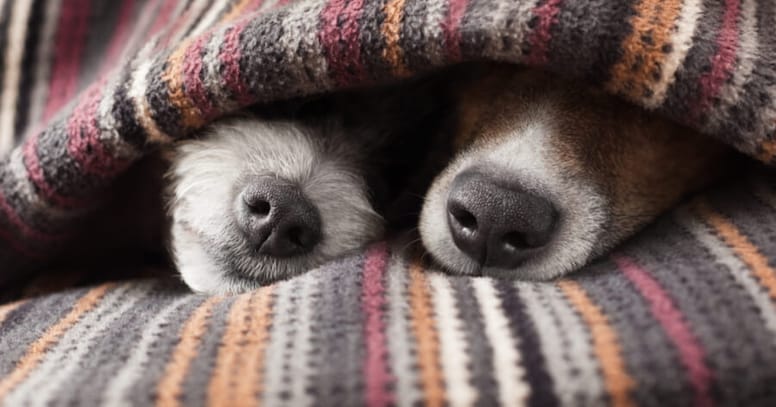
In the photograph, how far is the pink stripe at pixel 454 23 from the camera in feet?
2.36

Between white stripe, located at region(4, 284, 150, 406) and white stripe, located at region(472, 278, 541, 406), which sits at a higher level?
white stripe, located at region(4, 284, 150, 406)

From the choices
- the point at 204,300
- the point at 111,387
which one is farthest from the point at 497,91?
the point at 111,387

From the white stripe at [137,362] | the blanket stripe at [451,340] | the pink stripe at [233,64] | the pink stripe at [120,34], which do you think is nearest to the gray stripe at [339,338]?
the blanket stripe at [451,340]

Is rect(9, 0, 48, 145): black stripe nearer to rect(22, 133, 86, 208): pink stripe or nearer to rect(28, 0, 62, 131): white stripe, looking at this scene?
rect(28, 0, 62, 131): white stripe

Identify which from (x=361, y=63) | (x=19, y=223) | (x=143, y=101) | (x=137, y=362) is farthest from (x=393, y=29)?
(x=19, y=223)

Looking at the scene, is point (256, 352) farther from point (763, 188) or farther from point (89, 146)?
point (763, 188)

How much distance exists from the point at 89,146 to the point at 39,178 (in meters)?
0.08

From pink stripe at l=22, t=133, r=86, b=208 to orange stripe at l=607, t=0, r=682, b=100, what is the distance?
597 mm

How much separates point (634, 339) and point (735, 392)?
2.9 inches

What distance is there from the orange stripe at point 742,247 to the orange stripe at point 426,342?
0.26 m

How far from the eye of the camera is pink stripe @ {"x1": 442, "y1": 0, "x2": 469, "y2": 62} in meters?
0.72

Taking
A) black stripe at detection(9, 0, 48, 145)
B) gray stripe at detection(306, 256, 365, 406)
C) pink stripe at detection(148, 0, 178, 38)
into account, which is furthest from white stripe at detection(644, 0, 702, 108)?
black stripe at detection(9, 0, 48, 145)

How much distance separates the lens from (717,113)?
69 centimetres

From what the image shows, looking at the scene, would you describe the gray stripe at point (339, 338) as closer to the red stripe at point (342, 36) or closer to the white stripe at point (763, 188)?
the red stripe at point (342, 36)
